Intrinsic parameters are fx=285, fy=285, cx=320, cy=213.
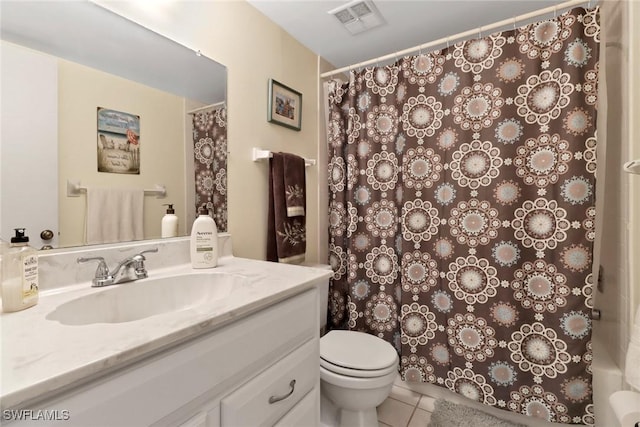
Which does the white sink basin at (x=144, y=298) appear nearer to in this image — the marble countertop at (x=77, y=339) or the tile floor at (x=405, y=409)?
the marble countertop at (x=77, y=339)

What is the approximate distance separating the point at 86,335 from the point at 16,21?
2.93 feet

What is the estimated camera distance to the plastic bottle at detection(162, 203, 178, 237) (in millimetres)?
1098

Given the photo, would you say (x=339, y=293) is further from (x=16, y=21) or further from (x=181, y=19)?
(x=16, y=21)

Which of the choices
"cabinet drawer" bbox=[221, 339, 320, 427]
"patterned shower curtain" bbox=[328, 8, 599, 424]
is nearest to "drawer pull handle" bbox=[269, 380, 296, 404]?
"cabinet drawer" bbox=[221, 339, 320, 427]

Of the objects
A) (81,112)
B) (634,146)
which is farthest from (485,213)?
(81,112)

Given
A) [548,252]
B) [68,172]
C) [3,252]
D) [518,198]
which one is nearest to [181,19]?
[68,172]

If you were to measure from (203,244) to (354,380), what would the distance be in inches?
33.3

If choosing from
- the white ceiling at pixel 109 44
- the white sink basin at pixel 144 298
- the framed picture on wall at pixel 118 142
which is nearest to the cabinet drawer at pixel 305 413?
the white sink basin at pixel 144 298

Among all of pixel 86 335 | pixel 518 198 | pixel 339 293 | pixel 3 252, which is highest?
pixel 518 198

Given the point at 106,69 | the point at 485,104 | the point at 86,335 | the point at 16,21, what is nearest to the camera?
the point at 86,335

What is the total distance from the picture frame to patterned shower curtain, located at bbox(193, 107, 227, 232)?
33 centimetres

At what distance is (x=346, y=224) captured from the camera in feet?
6.28

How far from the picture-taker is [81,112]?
2.87 feet

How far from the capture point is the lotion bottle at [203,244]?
3.57 feet
